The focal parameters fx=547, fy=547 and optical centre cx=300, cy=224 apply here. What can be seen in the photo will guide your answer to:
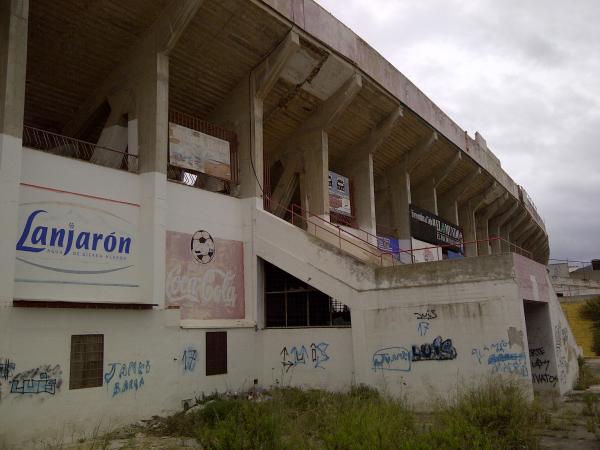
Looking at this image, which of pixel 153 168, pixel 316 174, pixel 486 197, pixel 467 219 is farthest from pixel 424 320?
pixel 486 197

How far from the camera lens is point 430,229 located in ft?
96.0

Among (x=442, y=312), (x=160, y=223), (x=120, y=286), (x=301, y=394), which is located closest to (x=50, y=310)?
(x=120, y=286)

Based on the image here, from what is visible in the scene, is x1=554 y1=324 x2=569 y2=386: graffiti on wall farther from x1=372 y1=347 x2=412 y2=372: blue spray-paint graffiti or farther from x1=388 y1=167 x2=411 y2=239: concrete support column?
x1=388 y1=167 x2=411 y2=239: concrete support column

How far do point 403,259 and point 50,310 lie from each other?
62.0 feet

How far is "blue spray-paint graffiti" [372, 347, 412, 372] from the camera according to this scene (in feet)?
51.2

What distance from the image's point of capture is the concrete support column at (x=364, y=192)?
25141 millimetres

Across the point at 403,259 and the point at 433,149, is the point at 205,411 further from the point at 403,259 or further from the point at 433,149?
the point at 433,149

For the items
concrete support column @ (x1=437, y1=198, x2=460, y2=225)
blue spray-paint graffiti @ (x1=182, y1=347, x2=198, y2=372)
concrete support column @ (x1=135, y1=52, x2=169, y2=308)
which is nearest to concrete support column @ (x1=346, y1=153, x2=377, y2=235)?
concrete support column @ (x1=135, y1=52, x2=169, y2=308)

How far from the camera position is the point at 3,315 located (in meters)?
11.6

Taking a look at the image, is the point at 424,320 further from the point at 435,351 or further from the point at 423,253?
the point at 423,253

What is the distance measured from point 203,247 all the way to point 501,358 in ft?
30.6

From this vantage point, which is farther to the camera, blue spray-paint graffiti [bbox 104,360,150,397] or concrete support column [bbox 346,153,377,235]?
concrete support column [bbox 346,153,377,235]

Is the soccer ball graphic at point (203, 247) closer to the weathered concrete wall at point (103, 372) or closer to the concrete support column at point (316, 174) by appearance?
the weathered concrete wall at point (103, 372)

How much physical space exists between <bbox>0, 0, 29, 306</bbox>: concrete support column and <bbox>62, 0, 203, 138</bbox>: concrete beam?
407 cm
